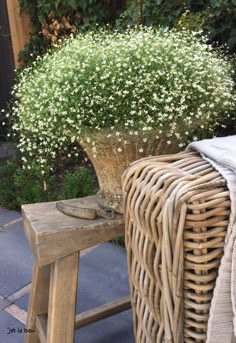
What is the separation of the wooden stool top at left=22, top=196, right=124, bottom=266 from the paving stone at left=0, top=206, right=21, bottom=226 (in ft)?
5.63

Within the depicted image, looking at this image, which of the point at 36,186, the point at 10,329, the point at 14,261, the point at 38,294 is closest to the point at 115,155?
the point at 38,294

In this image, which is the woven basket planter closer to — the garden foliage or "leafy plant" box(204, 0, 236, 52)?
the garden foliage

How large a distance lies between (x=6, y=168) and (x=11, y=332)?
160 cm

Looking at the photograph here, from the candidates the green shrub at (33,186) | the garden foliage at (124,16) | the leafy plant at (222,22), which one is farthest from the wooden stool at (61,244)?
the green shrub at (33,186)

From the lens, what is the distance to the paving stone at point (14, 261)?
218 centimetres

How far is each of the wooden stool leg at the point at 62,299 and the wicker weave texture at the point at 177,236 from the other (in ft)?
1.00

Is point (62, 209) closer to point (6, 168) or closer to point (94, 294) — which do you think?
point (94, 294)

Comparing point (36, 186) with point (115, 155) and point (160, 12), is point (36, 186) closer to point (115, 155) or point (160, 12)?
point (160, 12)

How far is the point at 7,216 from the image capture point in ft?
9.70

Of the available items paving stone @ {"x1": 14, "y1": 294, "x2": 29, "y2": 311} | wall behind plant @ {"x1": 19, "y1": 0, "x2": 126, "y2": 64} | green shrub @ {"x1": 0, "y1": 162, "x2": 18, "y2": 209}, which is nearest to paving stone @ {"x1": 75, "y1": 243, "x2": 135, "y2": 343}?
paving stone @ {"x1": 14, "y1": 294, "x2": 29, "y2": 311}

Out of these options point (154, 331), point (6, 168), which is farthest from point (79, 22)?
point (154, 331)

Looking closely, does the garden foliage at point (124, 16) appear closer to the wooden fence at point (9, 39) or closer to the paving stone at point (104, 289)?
the wooden fence at point (9, 39)

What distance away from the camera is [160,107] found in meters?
1.06

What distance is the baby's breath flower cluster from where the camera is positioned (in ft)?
3.49
